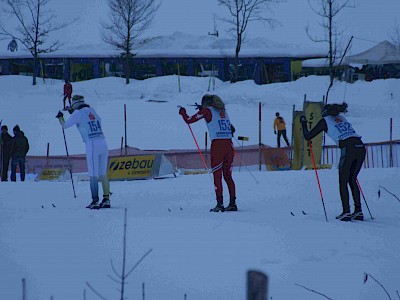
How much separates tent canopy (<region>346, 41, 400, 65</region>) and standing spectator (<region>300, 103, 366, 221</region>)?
86.8 feet

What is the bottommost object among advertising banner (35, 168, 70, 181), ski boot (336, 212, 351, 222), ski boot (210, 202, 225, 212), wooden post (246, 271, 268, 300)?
advertising banner (35, 168, 70, 181)

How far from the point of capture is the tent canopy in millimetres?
35281

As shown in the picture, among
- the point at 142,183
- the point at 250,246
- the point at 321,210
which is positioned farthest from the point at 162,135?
the point at 250,246

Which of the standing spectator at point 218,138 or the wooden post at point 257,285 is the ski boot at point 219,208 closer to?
the standing spectator at point 218,138

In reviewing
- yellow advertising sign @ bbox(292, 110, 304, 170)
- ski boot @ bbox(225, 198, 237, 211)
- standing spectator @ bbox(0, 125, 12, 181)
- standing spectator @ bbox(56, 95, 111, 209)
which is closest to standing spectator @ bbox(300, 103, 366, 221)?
ski boot @ bbox(225, 198, 237, 211)

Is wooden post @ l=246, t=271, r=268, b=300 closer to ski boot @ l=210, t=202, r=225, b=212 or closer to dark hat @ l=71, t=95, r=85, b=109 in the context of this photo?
ski boot @ l=210, t=202, r=225, b=212

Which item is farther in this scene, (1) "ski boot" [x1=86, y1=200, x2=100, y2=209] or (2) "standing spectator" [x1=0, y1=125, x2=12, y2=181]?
(2) "standing spectator" [x1=0, y1=125, x2=12, y2=181]

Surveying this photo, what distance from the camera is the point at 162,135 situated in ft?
92.5

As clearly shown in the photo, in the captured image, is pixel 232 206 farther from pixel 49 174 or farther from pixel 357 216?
pixel 49 174

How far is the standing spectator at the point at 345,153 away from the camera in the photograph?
8.74m

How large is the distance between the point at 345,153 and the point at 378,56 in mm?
27908

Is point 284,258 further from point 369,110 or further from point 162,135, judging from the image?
point 369,110

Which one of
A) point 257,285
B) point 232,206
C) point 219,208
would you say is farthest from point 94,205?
point 257,285

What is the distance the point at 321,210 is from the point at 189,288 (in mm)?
4465
